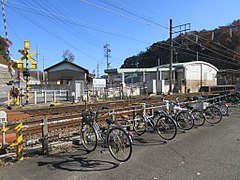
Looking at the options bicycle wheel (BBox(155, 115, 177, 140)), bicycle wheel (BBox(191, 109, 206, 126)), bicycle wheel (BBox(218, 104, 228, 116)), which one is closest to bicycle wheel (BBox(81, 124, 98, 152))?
bicycle wheel (BBox(155, 115, 177, 140))

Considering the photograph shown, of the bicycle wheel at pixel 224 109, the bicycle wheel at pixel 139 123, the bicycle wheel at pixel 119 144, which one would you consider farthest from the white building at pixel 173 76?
the bicycle wheel at pixel 119 144

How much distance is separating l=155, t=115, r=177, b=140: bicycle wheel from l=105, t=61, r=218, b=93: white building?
78.3 feet

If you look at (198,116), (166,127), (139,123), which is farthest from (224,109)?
(166,127)

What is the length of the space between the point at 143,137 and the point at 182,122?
1752 mm

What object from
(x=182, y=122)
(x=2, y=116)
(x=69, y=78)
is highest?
(x=69, y=78)

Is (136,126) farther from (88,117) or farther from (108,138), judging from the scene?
(108,138)

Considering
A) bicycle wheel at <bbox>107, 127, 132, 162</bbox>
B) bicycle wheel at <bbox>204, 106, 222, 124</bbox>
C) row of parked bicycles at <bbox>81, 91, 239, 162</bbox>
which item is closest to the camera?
bicycle wheel at <bbox>107, 127, 132, 162</bbox>

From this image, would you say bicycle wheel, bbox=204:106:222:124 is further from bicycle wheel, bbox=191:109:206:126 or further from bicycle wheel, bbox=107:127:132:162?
bicycle wheel, bbox=107:127:132:162

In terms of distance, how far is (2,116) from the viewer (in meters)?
5.04

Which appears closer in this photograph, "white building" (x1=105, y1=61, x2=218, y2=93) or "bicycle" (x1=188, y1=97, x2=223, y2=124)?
"bicycle" (x1=188, y1=97, x2=223, y2=124)

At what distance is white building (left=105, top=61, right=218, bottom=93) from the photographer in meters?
31.5

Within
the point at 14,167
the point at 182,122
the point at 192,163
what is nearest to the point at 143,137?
the point at 182,122

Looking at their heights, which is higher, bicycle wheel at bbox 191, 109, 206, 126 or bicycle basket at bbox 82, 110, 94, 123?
bicycle basket at bbox 82, 110, 94, 123

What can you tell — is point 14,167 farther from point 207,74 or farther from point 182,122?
point 207,74
